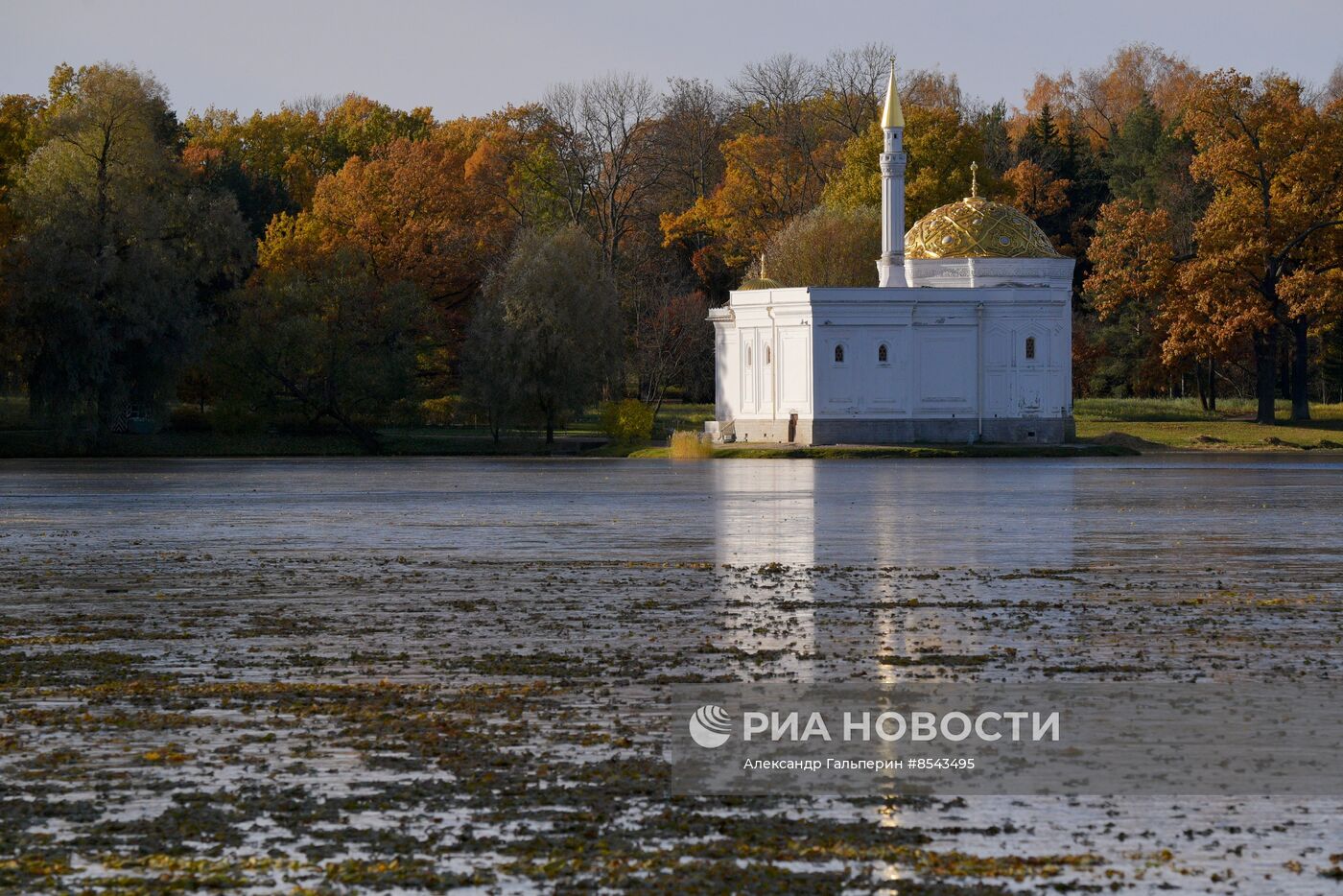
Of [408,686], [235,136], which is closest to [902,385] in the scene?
[235,136]

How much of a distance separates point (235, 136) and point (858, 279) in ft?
120

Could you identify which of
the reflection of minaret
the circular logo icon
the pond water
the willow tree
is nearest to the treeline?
the willow tree

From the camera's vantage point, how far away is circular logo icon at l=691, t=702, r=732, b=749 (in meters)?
12.0

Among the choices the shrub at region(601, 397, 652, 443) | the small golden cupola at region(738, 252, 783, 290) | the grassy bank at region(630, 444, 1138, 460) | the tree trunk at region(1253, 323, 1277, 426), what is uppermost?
the small golden cupola at region(738, 252, 783, 290)

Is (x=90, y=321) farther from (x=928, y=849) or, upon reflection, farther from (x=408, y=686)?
(x=928, y=849)

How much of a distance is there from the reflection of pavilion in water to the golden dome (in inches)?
977

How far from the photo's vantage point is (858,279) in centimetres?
8581

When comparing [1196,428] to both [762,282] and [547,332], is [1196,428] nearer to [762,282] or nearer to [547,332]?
[762,282]

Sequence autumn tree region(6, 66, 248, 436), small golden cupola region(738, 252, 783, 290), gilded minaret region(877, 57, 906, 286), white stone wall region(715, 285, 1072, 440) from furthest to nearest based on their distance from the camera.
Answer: small golden cupola region(738, 252, 783, 290)
gilded minaret region(877, 57, 906, 286)
white stone wall region(715, 285, 1072, 440)
autumn tree region(6, 66, 248, 436)

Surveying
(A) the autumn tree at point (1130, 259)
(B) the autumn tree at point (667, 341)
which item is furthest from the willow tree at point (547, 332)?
(A) the autumn tree at point (1130, 259)

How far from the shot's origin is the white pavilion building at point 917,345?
2908 inches

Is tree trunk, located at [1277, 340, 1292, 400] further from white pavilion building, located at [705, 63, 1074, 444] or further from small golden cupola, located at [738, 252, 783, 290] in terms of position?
small golden cupola, located at [738, 252, 783, 290]

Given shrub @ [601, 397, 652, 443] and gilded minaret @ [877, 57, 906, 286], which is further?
gilded minaret @ [877, 57, 906, 286]

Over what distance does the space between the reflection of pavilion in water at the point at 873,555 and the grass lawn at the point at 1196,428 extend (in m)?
23.9
